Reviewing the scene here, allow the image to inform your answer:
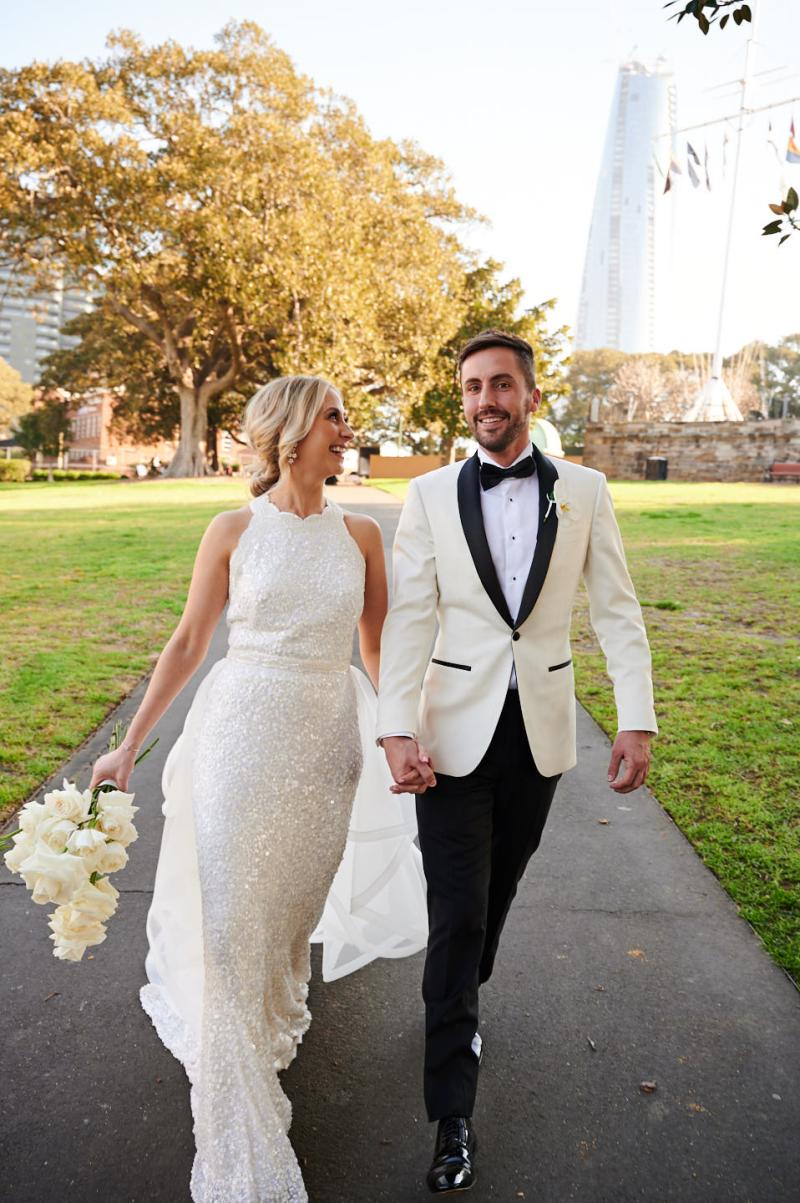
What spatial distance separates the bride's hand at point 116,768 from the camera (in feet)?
9.48

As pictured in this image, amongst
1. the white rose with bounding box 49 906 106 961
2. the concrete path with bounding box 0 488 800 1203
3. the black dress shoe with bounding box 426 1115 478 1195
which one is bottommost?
the concrete path with bounding box 0 488 800 1203

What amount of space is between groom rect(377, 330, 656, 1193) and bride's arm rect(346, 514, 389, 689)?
0.22m

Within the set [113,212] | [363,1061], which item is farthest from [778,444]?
[363,1061]

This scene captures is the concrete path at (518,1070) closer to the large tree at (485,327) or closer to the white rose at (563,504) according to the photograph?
the white rose at (563,504)

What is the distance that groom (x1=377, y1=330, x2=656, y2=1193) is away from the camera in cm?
285

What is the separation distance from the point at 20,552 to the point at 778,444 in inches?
1694

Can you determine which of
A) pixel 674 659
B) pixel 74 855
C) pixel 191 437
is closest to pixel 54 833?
pixel 74 855

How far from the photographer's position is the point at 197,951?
3.27 meters

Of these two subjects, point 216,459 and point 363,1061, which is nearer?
point 363,1061

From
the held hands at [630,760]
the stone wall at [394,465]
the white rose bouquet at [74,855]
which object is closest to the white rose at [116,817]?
the white rose bouquet at [74,855]

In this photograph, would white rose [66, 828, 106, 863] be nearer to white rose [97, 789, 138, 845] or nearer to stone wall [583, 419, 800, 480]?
white rose [97, 789, 138, 845]

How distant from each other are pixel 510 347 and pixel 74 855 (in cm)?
193

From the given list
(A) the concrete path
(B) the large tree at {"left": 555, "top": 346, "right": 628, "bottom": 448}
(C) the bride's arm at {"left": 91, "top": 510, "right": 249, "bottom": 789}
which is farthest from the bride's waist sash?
(B) the large tree at {"left": 555, "top": 346, "right": 628, "bottom": 448}

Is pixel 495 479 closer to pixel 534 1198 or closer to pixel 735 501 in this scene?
pixel 534 1198
